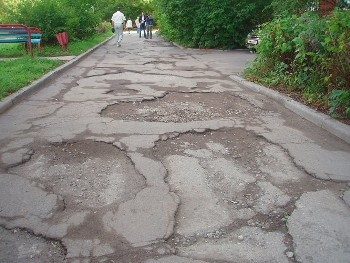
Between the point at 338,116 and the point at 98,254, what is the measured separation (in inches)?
177

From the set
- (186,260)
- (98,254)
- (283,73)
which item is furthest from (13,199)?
(283,73)

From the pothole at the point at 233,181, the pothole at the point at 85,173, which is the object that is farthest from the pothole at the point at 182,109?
the pothole at the point at 85,173

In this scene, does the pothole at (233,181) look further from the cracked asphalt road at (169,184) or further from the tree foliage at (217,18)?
the tree foliage at (217,18)

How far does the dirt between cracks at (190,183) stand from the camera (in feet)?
9.39

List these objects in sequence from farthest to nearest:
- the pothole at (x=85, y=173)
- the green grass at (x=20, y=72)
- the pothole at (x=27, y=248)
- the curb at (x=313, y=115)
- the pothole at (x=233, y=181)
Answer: the green grass at (x=20, y=72) < the curb at (x=313, y=115) < the pothole at (x=85, y=173) < the pothole at (x=233, y=181) < the pothole at (x=27, y=248)

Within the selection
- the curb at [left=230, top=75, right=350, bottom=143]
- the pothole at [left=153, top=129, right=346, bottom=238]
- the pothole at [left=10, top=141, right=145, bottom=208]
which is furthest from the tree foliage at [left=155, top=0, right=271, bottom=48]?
the pothole at [left=10, top=141, right=145, bottom=208]

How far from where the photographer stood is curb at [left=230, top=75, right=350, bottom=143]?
16.8ft

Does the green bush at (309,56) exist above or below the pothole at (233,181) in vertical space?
above

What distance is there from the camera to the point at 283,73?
811 cm

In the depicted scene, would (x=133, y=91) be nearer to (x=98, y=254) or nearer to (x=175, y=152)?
(x=175, y=152)

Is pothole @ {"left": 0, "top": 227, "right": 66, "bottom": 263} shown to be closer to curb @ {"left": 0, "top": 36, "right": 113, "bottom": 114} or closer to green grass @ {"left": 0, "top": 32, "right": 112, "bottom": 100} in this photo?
curb @ {"left": 0, "top": 36, "right": 113, "bottom": 114}

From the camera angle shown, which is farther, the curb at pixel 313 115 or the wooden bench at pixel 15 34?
the wooden bench at pixel 15 34

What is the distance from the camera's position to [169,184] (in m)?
3.69

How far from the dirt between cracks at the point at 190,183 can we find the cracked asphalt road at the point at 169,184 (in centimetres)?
1
